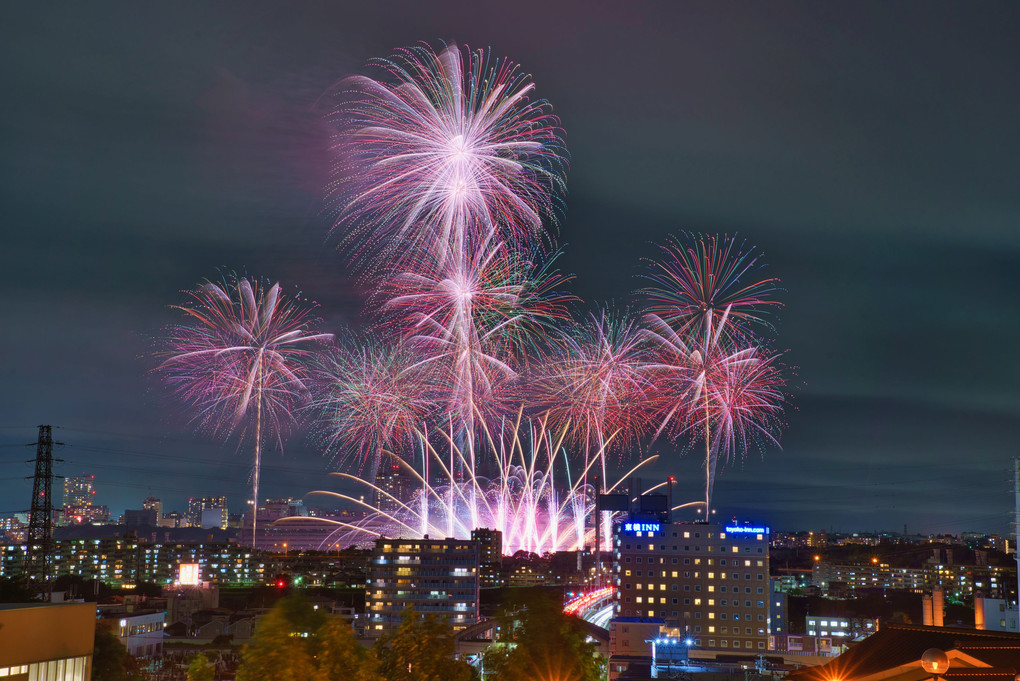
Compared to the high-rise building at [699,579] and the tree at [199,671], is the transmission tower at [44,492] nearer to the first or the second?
the tree at [199,671]

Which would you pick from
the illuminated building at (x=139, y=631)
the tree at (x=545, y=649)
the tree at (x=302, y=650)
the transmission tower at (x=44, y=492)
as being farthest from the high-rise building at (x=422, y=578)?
the tree at (x=302, y=650)

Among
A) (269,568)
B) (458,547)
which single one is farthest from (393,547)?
(269,568)

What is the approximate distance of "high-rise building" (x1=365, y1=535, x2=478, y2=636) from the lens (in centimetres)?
8075

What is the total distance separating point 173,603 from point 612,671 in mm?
47710

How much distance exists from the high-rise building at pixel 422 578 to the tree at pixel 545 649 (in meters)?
52.5

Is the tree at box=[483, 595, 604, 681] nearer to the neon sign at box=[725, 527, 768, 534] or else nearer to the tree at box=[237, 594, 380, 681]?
the tree at box=[237, 594, 380, 681]

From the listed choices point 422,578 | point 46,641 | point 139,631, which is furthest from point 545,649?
point 422,578

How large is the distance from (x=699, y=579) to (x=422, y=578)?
2658 centimetres

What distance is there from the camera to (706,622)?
281 ft

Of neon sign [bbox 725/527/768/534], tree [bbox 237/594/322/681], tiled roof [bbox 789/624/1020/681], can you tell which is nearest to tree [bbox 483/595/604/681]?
tiled roof [bbox 789/624/1020/681]

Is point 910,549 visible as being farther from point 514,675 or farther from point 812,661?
point 514,675

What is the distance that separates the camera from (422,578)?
82.3 m

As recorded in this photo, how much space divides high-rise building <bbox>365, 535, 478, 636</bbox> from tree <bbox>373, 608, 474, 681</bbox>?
60.2 m

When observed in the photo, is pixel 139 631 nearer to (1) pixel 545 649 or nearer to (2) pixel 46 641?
(1) pixel 545 649
